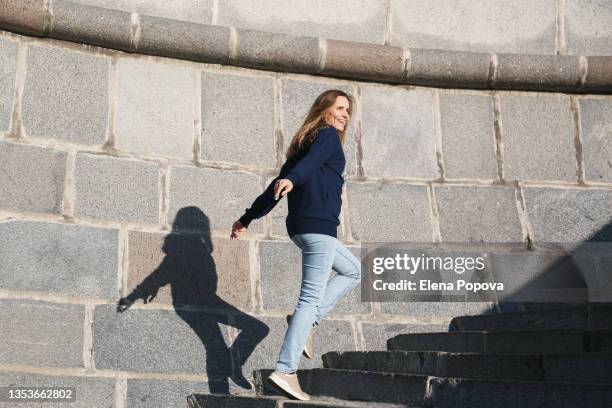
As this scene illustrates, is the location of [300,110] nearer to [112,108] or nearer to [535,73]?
[112,108]

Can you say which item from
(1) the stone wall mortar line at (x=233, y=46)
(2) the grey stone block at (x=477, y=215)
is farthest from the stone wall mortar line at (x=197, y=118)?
(2) the grey stone block at (x=477, y=215)

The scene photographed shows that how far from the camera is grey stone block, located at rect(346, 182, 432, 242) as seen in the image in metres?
6.69

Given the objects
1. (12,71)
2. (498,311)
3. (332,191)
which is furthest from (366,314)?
(12,71)

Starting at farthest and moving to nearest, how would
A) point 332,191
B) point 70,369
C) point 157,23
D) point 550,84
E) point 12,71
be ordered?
point 550,84
point 157,23
point 12,71
point 70,369
point 332,191

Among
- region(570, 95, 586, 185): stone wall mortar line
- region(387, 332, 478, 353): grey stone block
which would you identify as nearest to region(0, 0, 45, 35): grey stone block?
region(387, 332, 478, 353): grey stone block

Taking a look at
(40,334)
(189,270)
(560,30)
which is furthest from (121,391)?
(560,30)

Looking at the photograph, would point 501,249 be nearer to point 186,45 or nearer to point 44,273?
point 186,45

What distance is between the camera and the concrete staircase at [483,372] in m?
4.07

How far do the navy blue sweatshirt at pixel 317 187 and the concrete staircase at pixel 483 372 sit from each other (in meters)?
0.69

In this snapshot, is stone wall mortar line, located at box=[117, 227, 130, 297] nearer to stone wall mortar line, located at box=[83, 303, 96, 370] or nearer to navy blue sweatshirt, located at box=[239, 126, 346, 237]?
stone wall mortar line, located at box=[83, 303, 96, 370]

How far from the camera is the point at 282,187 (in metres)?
4.50

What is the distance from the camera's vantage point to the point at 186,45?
6711 mm

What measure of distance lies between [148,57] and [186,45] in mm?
255

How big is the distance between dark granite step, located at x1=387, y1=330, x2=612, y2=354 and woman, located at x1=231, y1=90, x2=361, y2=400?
31.3 inches
